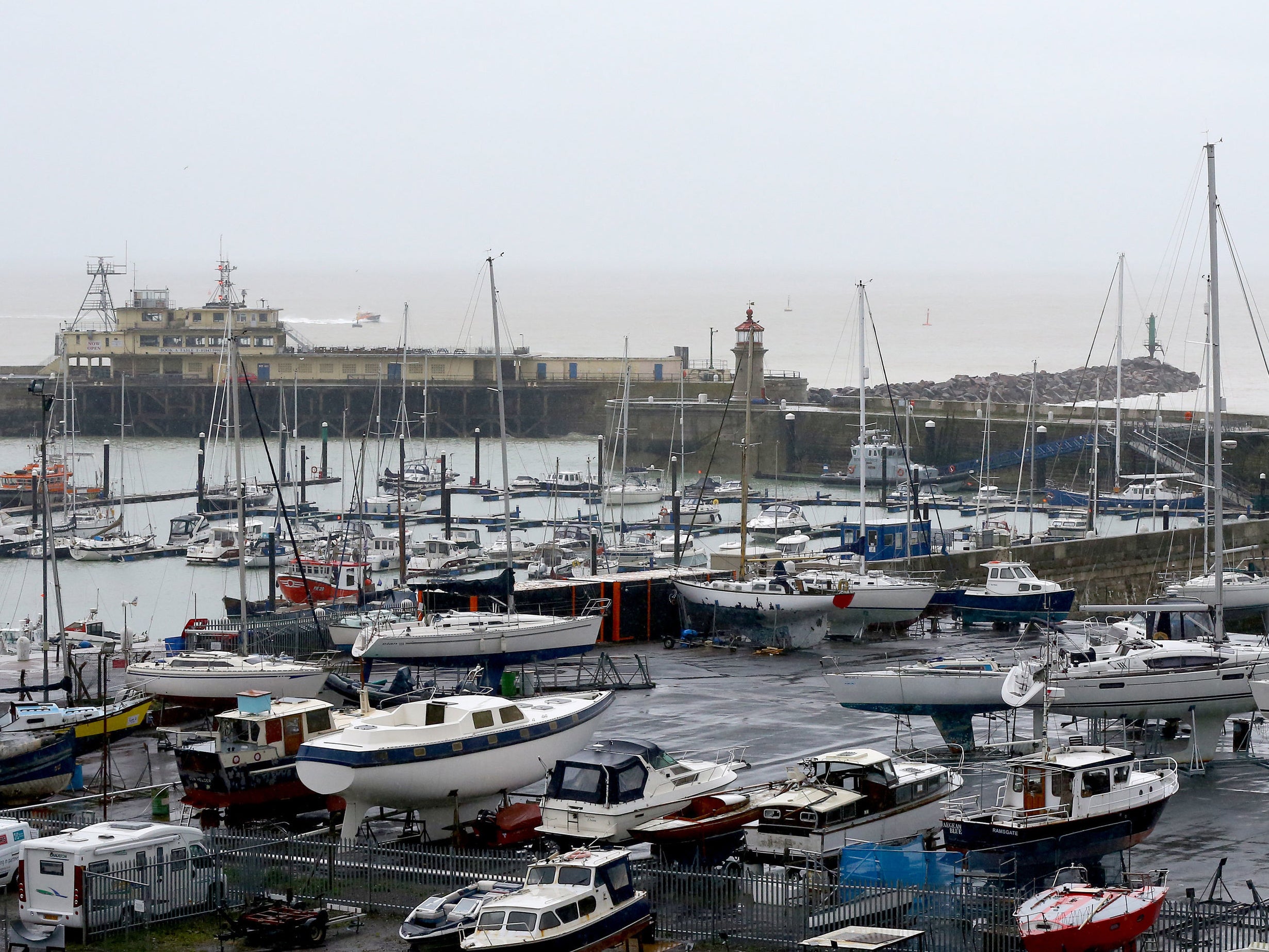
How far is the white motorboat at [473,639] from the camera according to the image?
27781mm

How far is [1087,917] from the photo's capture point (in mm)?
13914

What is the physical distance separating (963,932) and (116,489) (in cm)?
6236

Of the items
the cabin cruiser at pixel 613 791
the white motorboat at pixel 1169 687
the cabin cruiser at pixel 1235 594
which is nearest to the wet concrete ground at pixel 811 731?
the white motorboat at pixel 1169 687

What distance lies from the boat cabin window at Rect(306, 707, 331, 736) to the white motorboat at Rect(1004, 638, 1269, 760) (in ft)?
30.0

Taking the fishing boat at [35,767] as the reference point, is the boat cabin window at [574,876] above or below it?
above

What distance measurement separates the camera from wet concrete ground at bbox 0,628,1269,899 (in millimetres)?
18688

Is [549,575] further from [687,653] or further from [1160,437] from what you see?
[1160,437]

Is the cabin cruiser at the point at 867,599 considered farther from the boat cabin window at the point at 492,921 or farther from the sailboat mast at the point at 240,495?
the boat cabin window at the point at 492,921

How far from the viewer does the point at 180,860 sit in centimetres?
1592

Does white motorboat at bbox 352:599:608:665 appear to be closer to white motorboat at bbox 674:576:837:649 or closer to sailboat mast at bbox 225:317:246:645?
sailboat mast at bbox 225:317:246:645

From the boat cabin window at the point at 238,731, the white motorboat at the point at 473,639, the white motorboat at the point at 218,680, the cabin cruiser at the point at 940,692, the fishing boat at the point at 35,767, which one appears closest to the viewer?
the boat cabin window at the point at 238,731

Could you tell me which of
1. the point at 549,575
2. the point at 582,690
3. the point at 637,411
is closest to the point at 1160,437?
the point at 637,411

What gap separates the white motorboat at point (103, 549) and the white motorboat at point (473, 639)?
30.6 m

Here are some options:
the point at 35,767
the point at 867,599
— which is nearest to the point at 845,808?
the point at 35,767
